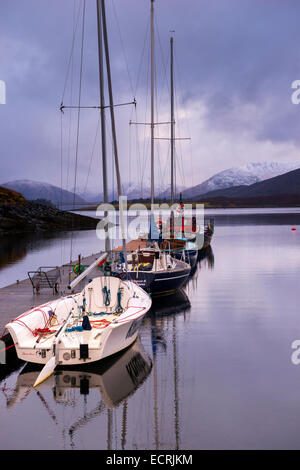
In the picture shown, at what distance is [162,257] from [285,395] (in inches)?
532

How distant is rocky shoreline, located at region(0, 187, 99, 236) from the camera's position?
93312 mm

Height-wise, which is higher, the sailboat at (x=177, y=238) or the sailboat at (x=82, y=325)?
the sailboat at (x=177, y=238)

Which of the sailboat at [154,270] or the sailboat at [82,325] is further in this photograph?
the sailboat at [154,270]

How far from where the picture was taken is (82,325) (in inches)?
572

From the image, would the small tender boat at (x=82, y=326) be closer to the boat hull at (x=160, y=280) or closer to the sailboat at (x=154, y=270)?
the boat hull at (x=160, y=280)

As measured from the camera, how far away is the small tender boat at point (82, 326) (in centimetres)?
1330

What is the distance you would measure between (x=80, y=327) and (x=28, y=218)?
3504 inches

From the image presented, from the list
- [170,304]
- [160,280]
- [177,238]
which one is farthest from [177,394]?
[177,238]

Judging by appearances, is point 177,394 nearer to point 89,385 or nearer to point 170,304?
point 89,385

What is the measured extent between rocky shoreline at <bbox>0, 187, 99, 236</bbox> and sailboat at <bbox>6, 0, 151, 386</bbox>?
72352 millimetres

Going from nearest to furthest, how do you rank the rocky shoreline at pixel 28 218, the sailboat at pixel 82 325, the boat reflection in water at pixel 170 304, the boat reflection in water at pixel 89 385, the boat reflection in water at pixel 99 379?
the boat reflection in water at pixel 89 385, the boat reflection in water at pixel 99 379, the sailboat at pixel 82 325, the boat reflection in water at pixel 170 304, the rocky shoreline at pixel 28 218

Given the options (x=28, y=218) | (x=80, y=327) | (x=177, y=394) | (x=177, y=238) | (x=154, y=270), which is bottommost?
(x=177, y=394)

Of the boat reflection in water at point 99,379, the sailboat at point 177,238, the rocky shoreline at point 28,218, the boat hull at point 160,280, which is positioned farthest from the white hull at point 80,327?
the rocky shoreline at point 28,218
